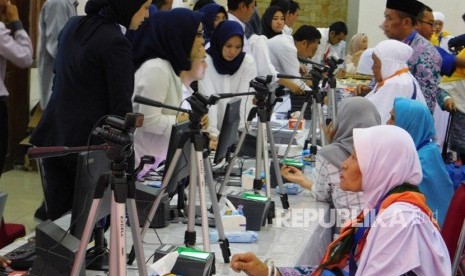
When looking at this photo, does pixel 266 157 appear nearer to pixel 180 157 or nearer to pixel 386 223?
pixel 180 157

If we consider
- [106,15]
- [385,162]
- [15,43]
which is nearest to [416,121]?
[385,162]

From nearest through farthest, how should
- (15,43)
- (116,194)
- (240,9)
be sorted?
(116,194) → (15,43) → (240,9)

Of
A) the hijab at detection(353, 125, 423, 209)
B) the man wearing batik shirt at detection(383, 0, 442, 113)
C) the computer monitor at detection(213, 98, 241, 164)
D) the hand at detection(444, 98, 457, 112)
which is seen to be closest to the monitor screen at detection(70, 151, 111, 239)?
the hijab at detection(353, 125, 423, 209)

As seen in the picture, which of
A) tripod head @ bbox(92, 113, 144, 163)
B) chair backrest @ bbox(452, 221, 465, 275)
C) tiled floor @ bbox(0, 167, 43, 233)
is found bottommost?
tiled floor @ bbox(0, 167, 43, 233)

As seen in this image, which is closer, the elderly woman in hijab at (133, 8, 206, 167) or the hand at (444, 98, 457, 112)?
the elderly woman in hijab at (133, 8, 206, 167)

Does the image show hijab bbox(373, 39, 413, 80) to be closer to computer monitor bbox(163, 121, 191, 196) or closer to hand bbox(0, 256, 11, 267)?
computer monitor bbox(163, 121, 191, 196)

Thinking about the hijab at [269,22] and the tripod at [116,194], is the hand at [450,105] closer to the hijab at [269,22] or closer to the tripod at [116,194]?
the hijab at [269,22]

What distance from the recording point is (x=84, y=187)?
219 centimetres

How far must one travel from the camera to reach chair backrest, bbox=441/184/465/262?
2.92 metres

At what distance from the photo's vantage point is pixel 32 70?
259 inches

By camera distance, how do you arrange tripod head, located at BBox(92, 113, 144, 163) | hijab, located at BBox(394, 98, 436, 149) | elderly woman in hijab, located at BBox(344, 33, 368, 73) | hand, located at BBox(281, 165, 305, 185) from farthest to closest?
elderly woman in hijab, located at BBox(344, 33, 368, 73), hand, located at BBox(281, 165, 305, 185), hijab, located at BBox(394, 98, 436, 149), tripod head, located at BBox(92, 113, 144, 163)

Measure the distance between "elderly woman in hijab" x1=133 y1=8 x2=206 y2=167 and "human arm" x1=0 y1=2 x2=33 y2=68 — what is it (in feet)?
3.77

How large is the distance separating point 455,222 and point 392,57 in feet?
6.61

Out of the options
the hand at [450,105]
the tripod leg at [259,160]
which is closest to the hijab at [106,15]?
the tripod leg at [259,160]
